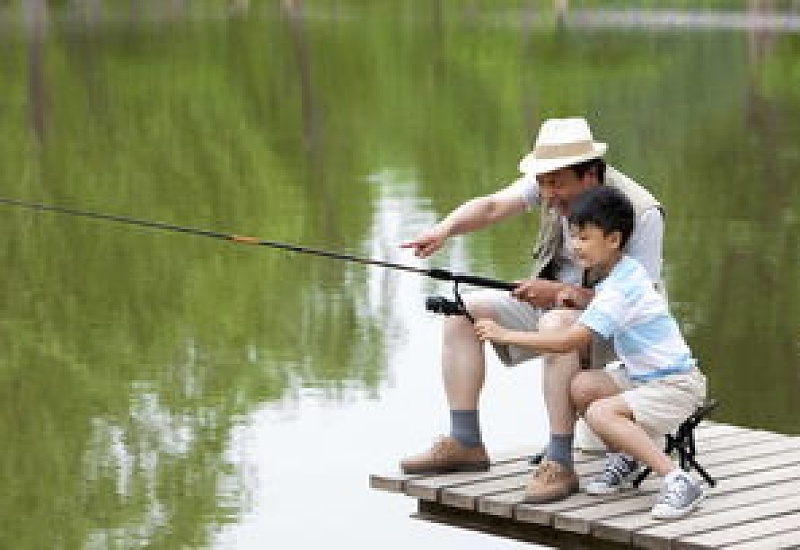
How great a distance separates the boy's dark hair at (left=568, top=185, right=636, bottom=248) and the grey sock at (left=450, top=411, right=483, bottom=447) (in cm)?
82

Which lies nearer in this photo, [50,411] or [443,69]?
[50,411]

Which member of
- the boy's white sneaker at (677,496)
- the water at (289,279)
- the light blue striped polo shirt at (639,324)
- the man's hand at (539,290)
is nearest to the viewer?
the boy's white sneaker at (677,496)

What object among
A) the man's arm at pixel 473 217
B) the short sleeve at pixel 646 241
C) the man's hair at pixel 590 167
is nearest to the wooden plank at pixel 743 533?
the short sleeve at pixel 646 241

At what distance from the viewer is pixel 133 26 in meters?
50.9

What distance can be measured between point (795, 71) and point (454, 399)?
1060 inches

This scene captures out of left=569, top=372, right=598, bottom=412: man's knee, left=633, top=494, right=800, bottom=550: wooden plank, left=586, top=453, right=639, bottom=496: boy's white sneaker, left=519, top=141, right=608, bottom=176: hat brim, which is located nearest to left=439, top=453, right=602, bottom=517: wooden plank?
left=586, top=453, right=639, bottom=496: boy's white sneaker

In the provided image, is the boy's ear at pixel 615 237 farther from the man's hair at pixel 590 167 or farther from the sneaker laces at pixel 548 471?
the sneaker laces at pixel 548 471

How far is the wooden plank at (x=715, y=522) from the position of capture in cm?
714

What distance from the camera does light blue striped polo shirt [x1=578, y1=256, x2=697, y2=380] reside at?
24.5ft

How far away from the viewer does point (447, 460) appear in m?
8.02

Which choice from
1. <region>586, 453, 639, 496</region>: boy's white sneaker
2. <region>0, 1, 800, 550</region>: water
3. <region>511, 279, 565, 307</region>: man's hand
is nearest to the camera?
<region>586, 453, 639, 496</region>: boy's white sneaker

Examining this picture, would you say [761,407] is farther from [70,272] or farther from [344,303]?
[70,272]

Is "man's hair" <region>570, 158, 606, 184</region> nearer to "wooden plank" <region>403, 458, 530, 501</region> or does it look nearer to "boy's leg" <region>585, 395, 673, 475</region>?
"boy's leg" <region>585, 395, 673, 475</region>

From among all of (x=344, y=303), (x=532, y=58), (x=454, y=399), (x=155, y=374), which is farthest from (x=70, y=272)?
(x=532, y=58)
